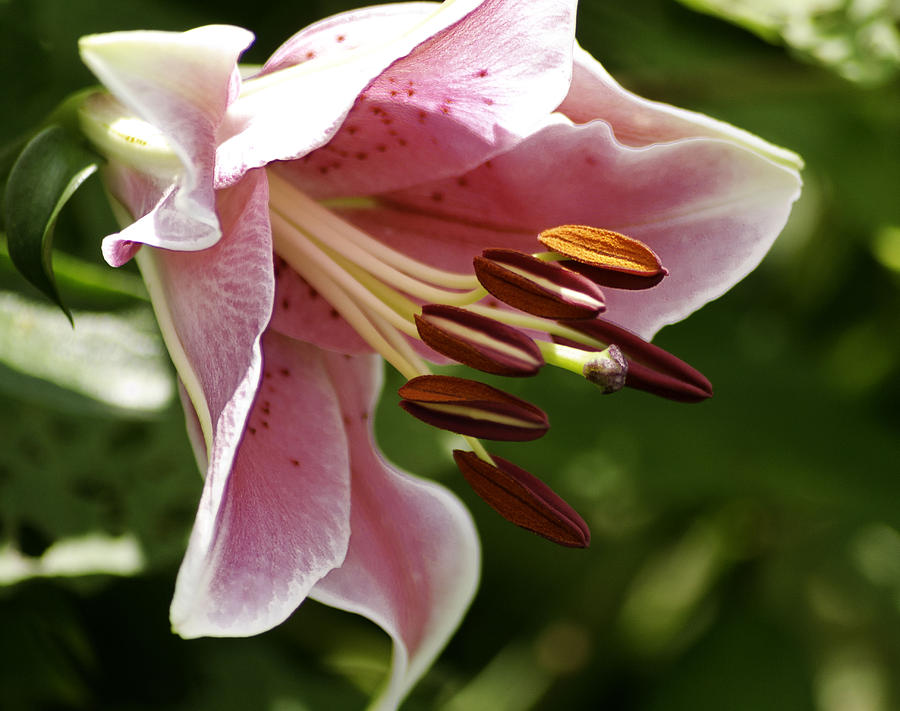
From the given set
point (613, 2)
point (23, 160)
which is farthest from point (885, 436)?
point (23, 160)

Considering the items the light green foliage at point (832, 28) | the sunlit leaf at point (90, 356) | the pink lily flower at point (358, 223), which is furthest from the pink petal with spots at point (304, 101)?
the light green foliage at point (832, 28)

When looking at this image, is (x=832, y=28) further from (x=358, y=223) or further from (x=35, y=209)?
(x=35, y=209)

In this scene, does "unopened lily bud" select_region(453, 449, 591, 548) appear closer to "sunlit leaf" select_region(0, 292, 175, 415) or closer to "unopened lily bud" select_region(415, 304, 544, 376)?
"unopened lily bud" select_region(415, 304, 544, 376)

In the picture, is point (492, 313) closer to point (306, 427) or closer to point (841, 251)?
point (306, 427)

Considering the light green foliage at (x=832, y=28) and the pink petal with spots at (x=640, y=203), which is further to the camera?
the light green foliage at (x=832, y=28)

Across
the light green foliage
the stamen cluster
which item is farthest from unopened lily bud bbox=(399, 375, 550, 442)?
the light green foliage

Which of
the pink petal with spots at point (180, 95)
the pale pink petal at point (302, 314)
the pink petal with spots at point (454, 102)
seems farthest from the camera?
the pale pink petal at point (302, 314)

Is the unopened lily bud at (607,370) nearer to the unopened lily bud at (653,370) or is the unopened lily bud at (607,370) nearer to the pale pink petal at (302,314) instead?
the unopened lily bud at (653,370)
